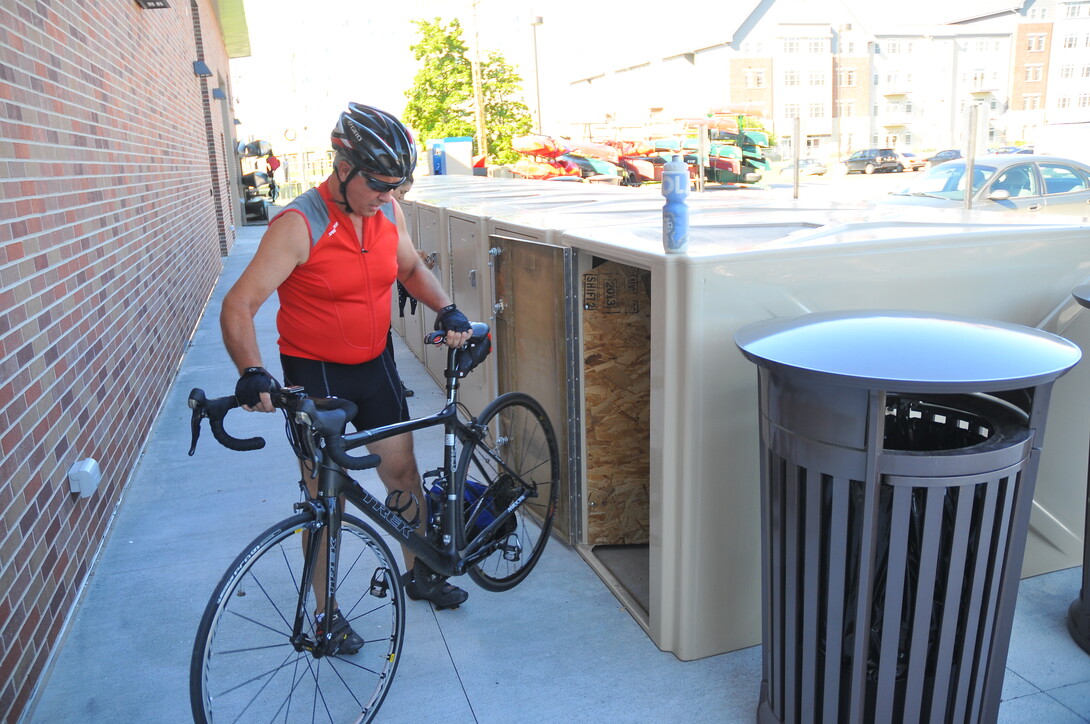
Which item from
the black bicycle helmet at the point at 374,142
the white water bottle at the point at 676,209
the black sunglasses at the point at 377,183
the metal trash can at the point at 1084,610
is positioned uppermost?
the black bicycle helmet at the point at 374,142

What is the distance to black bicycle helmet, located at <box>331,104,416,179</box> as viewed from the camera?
261 centimetres

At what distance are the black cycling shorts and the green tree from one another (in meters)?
27.6

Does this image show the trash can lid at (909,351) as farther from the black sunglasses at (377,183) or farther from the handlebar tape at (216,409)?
the handlebar tape at (216,409)

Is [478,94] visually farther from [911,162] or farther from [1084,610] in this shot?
[1084,610]

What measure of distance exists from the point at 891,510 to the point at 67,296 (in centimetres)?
347

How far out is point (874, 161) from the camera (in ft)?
118

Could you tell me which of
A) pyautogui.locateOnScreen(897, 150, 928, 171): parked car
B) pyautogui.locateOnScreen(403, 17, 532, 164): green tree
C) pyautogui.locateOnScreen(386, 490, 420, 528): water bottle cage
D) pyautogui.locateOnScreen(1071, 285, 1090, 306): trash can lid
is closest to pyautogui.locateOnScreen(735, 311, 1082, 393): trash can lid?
pyautogui.locateOnScreen(1071, 285, 1090, 306): trash can lid

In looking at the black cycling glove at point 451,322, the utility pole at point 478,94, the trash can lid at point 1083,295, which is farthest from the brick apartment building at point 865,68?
the black cycling glove at point 451,322

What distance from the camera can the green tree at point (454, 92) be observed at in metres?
30.2

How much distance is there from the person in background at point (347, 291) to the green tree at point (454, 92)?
2759cm

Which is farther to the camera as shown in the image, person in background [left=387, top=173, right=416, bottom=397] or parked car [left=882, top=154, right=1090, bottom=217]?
parked car [left=882, top=154, right=1090, bottom=217]

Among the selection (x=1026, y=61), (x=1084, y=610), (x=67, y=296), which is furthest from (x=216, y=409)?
(x=1026, y=61)

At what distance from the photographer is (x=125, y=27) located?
651 centimetres

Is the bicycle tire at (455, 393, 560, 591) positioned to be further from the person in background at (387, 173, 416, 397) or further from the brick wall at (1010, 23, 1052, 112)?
the brick wall at (1010, 23, 1052, 112)
